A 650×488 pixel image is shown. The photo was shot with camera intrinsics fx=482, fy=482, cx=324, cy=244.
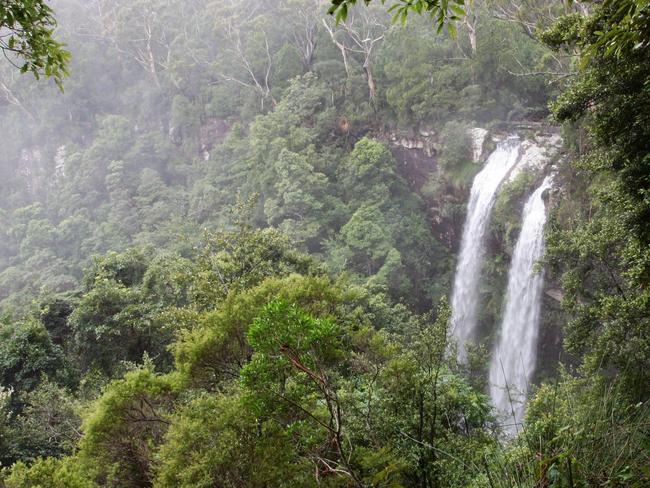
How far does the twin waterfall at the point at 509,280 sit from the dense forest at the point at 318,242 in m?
0.17

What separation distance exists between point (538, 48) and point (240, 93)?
1673 centimetres

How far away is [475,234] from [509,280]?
239 centimetres

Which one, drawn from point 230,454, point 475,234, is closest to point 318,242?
point 475,234

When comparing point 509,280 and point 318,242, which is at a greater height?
point 318,242

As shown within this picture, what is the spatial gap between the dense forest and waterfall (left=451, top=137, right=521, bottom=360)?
0.65ft

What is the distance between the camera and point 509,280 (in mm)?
15133

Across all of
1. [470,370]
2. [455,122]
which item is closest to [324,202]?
[455,122]

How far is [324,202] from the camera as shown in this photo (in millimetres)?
20547

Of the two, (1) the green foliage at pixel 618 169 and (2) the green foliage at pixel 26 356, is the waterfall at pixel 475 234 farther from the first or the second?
(2) the green foliage at pixel 26 356

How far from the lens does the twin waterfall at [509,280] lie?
1391cm

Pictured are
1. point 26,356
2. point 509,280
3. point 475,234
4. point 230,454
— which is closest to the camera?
point 230,454

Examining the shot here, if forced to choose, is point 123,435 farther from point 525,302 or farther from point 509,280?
point 509,280

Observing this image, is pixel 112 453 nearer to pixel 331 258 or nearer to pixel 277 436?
pixel 277 436

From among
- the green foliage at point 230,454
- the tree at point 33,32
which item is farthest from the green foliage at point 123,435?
the tree at point 33,32
